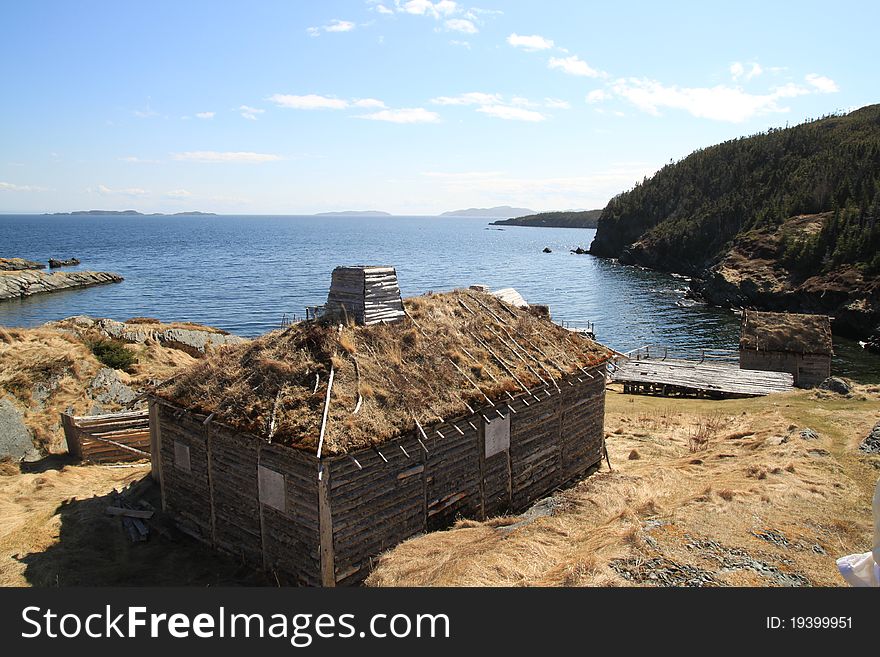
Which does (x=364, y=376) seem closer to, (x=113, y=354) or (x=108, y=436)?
(x=108, y=436)

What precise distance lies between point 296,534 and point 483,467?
17.1 feet

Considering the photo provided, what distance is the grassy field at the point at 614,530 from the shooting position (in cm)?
1089

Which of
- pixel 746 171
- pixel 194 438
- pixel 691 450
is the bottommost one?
pixel 691 450

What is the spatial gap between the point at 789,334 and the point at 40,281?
289 ft

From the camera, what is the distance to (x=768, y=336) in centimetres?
3916

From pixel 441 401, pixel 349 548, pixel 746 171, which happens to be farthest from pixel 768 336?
pixel 746 171

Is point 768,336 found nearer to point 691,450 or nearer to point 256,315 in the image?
point 691,450

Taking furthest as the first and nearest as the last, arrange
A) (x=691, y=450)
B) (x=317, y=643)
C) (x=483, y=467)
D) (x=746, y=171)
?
(x=746, y=171) → (x=691, y=450) → (x=483, y=467) → (x=317, y=643)

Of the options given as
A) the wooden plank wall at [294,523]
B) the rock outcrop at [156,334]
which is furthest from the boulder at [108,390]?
the wooden plank wall at [294,523]

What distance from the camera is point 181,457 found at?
15867 mm

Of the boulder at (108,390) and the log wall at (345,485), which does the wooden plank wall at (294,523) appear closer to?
the log wall at (345,485)

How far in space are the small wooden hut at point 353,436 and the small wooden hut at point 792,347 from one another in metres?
25.8

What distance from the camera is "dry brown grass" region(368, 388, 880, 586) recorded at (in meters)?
10.9

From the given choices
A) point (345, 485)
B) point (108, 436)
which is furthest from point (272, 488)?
point (108, 436)
